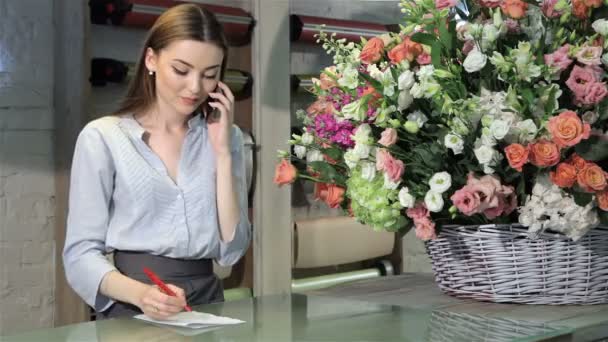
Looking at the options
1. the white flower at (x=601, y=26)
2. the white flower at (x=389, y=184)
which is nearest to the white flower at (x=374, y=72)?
the white flower at (x=389, y=184)

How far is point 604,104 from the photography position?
5.26 ft

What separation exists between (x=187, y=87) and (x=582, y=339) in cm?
113

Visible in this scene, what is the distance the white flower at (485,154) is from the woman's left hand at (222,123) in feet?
2.76

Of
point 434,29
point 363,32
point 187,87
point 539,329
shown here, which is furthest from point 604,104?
point 363,32

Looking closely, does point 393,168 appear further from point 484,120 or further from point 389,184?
point 484,120

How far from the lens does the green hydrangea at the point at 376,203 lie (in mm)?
1675

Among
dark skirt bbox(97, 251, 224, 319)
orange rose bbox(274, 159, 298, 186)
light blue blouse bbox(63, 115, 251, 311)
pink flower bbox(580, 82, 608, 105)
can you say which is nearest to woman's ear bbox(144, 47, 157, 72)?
light blue blouse bbox(63, 115, 251, 311)

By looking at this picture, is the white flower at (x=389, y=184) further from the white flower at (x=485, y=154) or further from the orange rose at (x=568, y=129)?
the orange rose at (x=568, y=129)

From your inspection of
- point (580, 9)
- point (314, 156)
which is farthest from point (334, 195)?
point (580, 9)

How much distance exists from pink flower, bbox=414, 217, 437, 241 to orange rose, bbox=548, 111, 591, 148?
30 centimetres

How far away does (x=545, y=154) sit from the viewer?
1537 mm

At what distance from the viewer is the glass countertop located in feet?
4.27

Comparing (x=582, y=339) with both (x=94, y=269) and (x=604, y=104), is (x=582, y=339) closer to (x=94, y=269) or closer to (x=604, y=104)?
(x=604, y=104)

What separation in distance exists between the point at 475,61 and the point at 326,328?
59 cm
